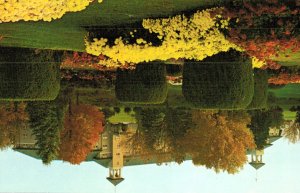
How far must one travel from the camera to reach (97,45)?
593 inches

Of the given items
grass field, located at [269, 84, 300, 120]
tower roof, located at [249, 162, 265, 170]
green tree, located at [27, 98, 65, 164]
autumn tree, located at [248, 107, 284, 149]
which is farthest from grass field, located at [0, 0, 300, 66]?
grass field, located at [269, 84, 300, 120]

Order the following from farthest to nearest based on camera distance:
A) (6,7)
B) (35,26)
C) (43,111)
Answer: (43,111), (35,26), (6,7)

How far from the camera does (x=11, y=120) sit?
23.5m

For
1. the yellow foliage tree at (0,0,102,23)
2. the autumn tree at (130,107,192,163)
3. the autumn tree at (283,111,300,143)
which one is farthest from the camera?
the autumn tree at (283,111,300,143)

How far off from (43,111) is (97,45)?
7.92 m

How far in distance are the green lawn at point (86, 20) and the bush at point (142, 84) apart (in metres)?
3.24

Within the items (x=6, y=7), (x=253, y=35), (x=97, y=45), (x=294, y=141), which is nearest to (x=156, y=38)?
(x=97, y=45)

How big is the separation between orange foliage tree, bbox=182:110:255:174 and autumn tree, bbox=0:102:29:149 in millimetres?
6995

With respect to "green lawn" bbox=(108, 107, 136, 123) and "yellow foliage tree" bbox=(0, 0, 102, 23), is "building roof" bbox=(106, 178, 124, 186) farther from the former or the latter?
"yellow foliage tree" bbox=(0, 0, 102, 23)

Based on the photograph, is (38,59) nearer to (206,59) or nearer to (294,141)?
(206,59)

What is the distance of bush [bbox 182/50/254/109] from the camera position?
15391 mm

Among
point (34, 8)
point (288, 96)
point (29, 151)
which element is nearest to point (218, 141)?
point (29, 151)

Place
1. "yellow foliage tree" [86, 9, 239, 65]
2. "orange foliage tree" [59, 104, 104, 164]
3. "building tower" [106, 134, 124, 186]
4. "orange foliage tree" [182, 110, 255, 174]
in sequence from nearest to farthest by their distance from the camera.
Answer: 1. "yellow foliage tree" [86, 9, 239, 65]
2. "orange foliage tree" [59, 104, 104, 164]
3. "orange foliage tree" [182, 110, 255, 174]
4. "building tower" [106, 134, 124, 186]

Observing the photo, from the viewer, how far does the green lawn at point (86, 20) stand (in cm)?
1289
